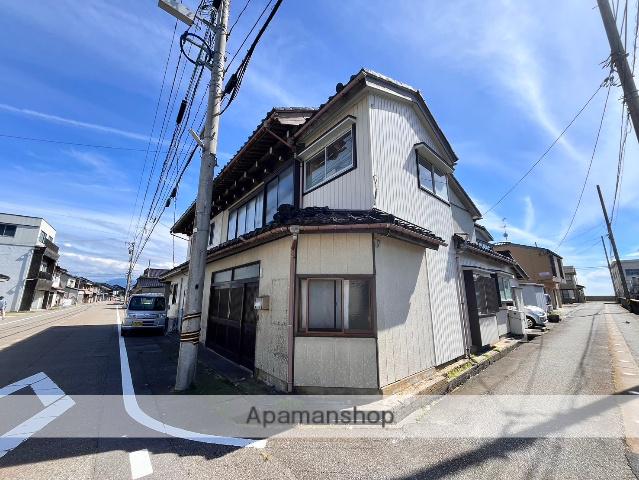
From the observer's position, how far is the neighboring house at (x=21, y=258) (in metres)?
32.7

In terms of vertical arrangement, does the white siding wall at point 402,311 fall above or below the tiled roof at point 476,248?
below

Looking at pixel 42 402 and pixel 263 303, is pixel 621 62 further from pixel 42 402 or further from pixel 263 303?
pixel 42 402

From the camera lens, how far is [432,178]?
912 centimetres

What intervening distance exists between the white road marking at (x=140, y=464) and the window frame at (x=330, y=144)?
628cm

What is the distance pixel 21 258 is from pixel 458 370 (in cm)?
4689

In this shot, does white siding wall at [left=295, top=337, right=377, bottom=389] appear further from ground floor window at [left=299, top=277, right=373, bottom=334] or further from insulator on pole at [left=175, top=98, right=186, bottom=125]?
insulator on pole at [left=175, top=98, right=186, bottom=125]

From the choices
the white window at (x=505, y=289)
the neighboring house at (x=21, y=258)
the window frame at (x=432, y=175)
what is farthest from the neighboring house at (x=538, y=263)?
the neighboring house at (x=21, y=258)

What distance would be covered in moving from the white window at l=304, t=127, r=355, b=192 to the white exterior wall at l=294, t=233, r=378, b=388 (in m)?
2.18

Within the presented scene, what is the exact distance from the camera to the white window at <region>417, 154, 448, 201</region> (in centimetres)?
852

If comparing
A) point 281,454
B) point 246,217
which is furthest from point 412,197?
point 246,217

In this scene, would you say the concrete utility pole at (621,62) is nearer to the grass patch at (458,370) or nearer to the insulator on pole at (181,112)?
the grass patch at (458,370)

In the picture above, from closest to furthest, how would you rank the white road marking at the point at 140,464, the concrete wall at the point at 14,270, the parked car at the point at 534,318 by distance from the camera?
the white road marking at the point at 140,464
the parked car at the point at 534,318
the concrete wall at the point at 14,270

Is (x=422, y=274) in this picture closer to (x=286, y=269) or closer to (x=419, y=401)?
(x=419, y=401)

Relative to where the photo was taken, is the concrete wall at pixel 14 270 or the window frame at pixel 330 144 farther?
the concrete wall at pixel 14 270
